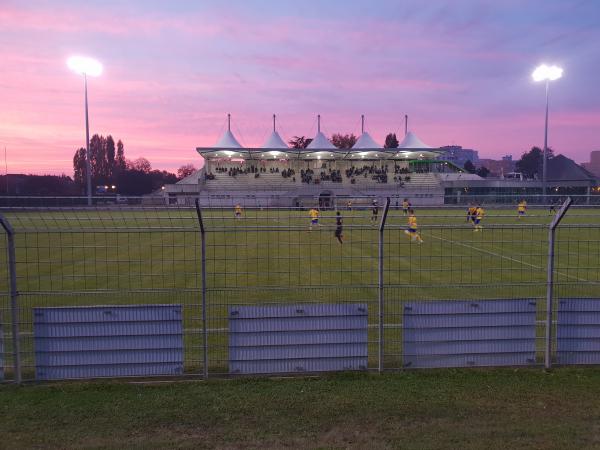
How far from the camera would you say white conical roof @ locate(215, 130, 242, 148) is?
61.4 metres

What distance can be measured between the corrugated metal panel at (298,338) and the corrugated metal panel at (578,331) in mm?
2736

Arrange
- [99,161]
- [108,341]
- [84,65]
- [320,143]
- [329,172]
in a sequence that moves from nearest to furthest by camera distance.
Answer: [108,341] < [84,65] < [320,143] < [329,172] < [99,161]

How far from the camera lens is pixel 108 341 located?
18.3 ft

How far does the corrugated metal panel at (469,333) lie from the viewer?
584 centimetres

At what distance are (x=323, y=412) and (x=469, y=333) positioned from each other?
7.97ft

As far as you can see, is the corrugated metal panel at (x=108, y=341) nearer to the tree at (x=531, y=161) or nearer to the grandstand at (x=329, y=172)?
the grandstand at (x=329, y=172)

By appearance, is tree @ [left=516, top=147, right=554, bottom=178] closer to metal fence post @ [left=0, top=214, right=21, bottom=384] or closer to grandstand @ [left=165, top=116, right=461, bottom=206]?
grandstand @ [left=165, top=116, right=461, bottom=206]

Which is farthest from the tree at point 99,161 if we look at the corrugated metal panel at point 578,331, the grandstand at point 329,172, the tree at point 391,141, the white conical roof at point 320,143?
the corrugated metal panel at point 578,331

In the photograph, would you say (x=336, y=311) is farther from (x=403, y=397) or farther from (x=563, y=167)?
(x=563, y=167)

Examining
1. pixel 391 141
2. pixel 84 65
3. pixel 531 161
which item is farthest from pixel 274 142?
pixel 531 161

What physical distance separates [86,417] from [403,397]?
348cm

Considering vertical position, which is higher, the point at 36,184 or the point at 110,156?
the point at 110,156

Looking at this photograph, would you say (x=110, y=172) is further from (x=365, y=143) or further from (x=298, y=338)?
(x=298, y=338)

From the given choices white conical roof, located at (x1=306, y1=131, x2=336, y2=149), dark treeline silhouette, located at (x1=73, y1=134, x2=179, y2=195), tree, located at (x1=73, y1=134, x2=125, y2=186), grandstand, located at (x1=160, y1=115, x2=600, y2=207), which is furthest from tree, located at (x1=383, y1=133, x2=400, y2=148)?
tree, located at (x1=73, y1=134, x2=125, y2=186)
